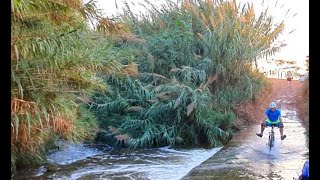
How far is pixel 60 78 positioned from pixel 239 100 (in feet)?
23.0

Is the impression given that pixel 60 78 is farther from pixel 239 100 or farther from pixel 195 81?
pixel 239 100

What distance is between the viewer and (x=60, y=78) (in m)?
4.71

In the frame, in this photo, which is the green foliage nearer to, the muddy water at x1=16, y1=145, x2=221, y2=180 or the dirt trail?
the muddy water at x1=16, y1=145, x2=221, y2=180

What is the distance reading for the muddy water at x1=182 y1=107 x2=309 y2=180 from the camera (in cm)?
596

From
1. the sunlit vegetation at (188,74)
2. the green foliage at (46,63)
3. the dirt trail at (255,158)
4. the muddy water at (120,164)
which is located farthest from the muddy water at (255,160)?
the green foliage at (46,63)

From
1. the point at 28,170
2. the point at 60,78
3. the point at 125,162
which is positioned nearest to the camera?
the point at 60,78

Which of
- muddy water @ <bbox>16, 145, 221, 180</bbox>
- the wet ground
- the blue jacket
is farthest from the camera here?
the blue jacket

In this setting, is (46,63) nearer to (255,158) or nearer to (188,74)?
(255,158)

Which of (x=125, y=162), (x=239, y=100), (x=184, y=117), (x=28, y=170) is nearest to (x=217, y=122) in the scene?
(x=184, y=117)

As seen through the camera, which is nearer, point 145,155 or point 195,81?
point 145,155

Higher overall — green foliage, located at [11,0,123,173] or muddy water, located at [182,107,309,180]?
green foliage, located at [11,0,123,173]

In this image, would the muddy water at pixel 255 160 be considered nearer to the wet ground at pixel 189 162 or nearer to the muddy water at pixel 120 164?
the wet ground at pixel 189 162

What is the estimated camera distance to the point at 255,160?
701 centimetres

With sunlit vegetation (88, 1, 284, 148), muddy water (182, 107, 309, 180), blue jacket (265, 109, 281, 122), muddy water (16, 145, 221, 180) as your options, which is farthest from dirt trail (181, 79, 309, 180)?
sunlit vegetation (88, 1, 284, 148)
